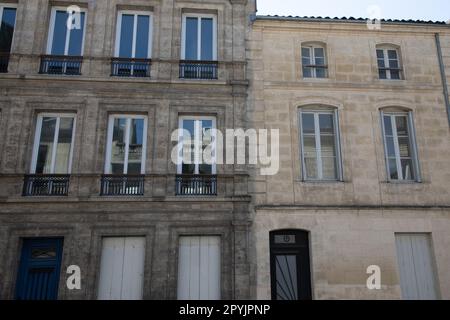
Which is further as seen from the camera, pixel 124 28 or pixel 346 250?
pixel 124 28

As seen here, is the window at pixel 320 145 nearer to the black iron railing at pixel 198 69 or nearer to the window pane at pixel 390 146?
the window pane at pixel 390 146

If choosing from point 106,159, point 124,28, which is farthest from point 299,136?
point 124,28

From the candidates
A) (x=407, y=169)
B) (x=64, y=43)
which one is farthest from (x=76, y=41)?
(x=407, y=169)

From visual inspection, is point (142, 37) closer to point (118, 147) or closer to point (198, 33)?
point (198, 33)

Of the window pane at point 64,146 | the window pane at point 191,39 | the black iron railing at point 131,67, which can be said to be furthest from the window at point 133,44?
the window pane at point 64,146

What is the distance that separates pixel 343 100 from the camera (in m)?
10.8

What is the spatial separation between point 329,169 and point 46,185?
7.03m

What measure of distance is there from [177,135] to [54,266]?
4177mm

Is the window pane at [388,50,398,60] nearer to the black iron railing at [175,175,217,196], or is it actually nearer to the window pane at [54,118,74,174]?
the black iron railing at [175,175,217,196]

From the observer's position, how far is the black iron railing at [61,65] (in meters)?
10.4

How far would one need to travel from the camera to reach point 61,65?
10445 mm

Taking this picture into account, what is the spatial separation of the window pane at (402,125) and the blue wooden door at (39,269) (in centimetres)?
907
